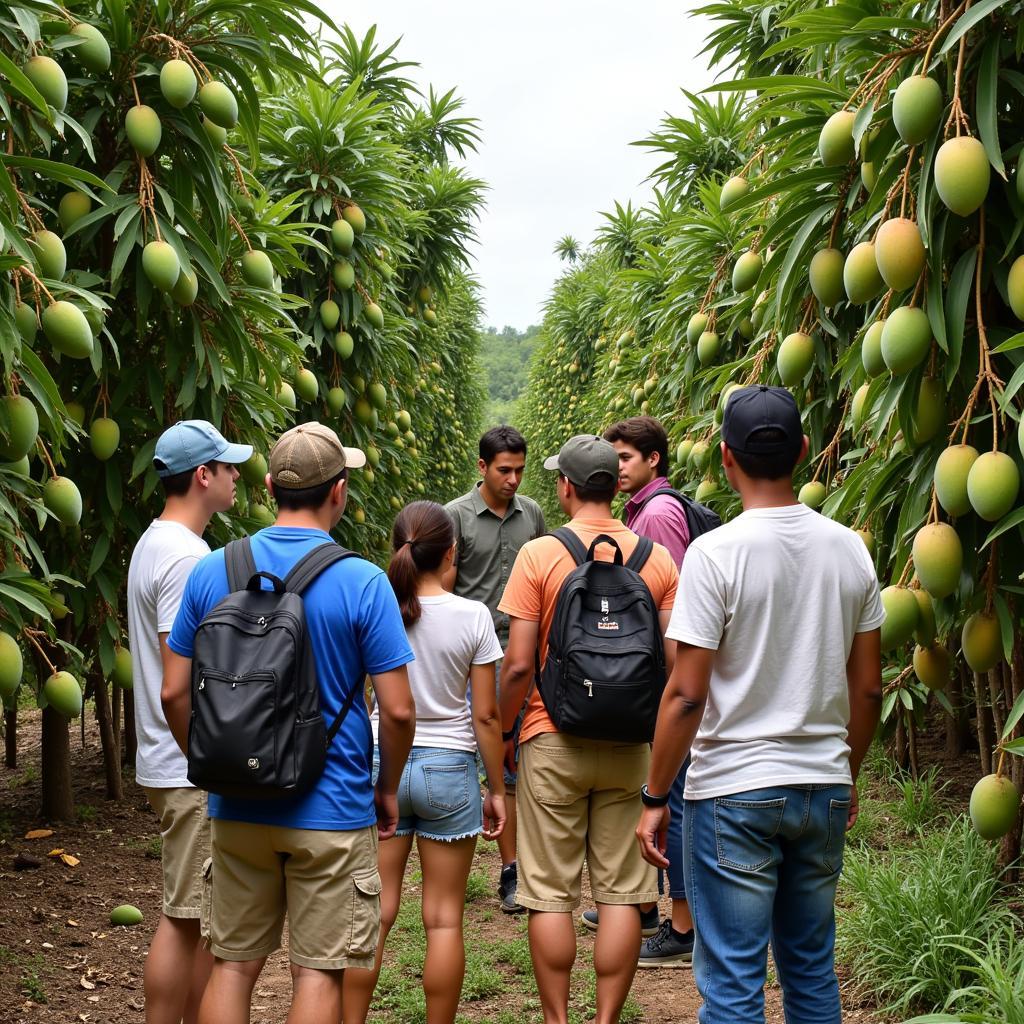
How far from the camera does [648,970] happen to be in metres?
3.55

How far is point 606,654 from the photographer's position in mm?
2637

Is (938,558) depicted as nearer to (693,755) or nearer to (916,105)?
(693,755)

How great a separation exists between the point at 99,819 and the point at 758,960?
361 cm

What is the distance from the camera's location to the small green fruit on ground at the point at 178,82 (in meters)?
3.29

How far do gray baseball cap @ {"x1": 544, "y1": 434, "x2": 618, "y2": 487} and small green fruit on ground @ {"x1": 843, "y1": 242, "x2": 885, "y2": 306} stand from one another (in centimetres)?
71

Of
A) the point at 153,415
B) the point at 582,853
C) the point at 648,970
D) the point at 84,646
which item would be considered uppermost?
the point at 153,415

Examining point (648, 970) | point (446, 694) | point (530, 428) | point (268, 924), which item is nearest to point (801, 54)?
point (446, 694)

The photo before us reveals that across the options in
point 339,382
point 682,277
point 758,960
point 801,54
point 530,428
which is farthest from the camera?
point 530,428

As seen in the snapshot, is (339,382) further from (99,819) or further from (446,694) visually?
(446,694)

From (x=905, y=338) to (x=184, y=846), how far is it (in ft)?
6.31

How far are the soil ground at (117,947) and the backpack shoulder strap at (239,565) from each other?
1676mm

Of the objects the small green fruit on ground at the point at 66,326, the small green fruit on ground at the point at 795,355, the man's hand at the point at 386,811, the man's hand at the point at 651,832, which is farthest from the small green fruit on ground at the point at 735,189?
the man's hand at the point at 386,811

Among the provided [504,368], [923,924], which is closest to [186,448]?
[923,924]

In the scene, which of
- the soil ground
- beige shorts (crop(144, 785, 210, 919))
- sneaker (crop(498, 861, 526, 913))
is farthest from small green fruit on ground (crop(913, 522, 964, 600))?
sneaker (crop(498, 861, 526, 913))
